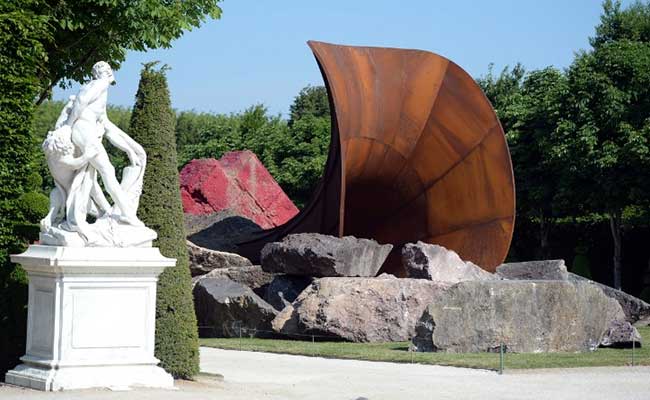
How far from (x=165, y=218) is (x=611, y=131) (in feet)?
70.4

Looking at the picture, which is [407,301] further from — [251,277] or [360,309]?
[251,277]

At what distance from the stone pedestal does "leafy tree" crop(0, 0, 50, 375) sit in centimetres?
112

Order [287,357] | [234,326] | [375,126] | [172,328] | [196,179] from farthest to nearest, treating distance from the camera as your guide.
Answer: [196,179]
[375,126]
[234,326]
[287,357]
[172,328]

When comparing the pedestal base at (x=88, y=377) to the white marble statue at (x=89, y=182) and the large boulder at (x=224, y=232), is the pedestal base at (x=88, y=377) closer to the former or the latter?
the white marble statue at (x=89, y=182)

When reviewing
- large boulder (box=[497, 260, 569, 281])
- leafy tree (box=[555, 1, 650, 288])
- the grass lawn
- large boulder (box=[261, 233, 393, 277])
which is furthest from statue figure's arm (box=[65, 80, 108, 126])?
leafy tree (box=[555, 1, 650, 288])

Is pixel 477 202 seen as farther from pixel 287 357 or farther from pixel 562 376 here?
pixel 562 376

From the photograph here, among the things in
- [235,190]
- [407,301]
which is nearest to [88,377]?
[407,301]

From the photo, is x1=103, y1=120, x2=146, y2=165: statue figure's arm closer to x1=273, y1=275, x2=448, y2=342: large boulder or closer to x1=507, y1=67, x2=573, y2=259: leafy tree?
x1=273, y1=275, x2=448, y2=342: large boulder

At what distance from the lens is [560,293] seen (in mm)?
16812

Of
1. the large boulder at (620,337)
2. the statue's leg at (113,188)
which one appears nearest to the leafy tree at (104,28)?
the statue's leg at (113,188)

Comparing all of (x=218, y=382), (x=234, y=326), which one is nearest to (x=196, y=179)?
(x=234, y=326)

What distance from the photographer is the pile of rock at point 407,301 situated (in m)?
16.5

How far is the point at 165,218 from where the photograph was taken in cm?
1242

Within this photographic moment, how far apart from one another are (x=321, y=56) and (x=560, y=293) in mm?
7709
